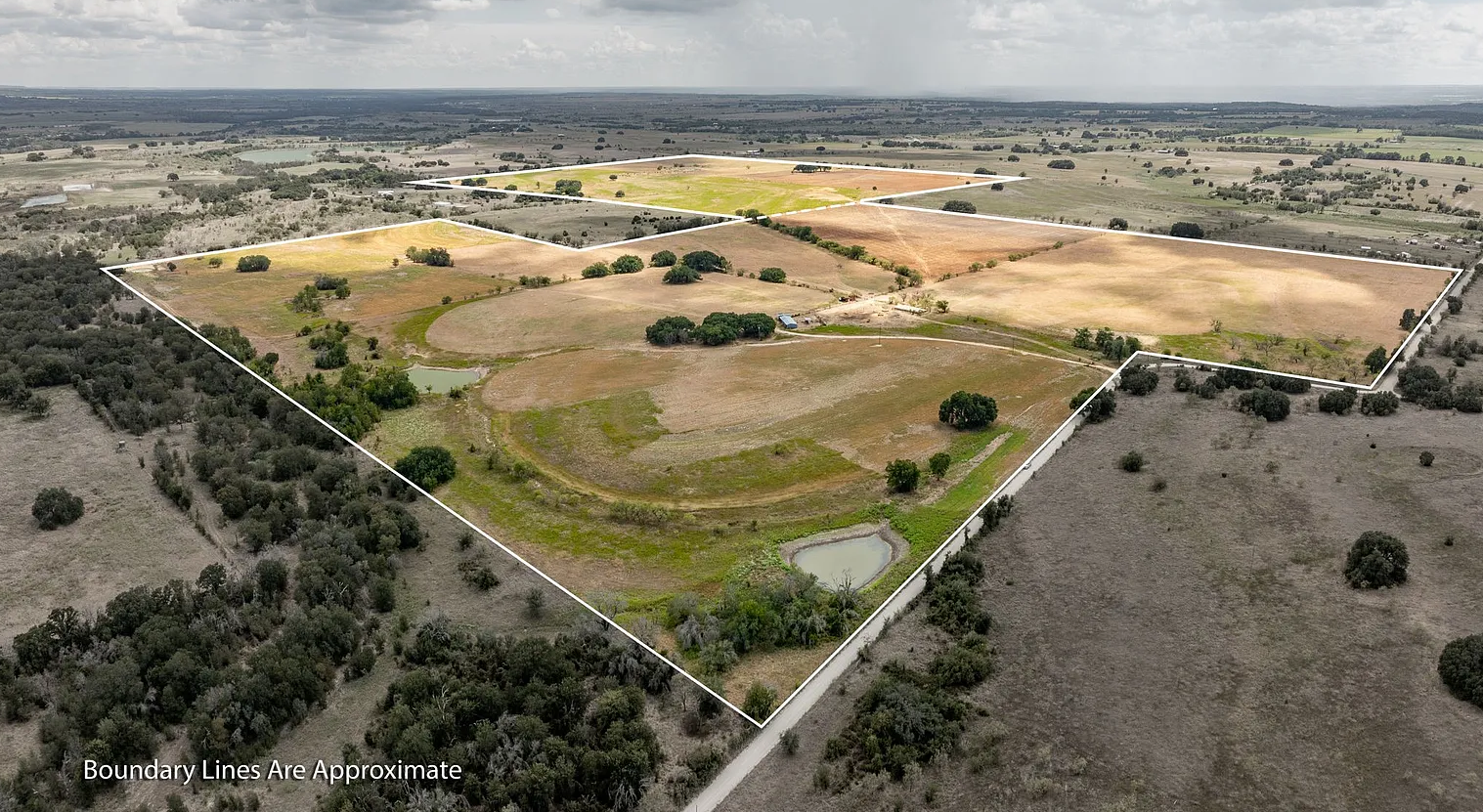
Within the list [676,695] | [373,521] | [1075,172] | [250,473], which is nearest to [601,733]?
[676,695]

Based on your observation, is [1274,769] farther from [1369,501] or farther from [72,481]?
[72,481]

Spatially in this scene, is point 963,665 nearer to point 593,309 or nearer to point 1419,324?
point 593,309

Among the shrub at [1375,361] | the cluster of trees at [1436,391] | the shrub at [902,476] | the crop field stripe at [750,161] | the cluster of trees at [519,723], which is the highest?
the crop field stripe at [750,161]

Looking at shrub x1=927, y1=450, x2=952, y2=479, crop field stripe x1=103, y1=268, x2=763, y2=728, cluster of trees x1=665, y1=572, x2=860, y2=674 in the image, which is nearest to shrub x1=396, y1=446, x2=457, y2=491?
crop field stripe x1=103, y1=268, x2=763, y2=728

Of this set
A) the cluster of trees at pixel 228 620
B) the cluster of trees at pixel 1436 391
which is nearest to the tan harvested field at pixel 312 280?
the cluster of trees at pixel 228 620

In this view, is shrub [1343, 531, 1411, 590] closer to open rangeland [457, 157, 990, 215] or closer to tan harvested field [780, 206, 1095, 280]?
tan harvested field [780, 206, 1095, 280]

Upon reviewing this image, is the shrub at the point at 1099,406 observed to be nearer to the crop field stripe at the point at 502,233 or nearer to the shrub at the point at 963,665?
the shrub at the point at 963,665
